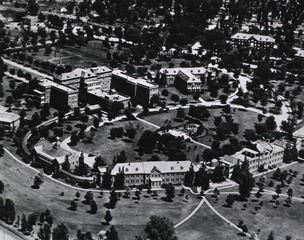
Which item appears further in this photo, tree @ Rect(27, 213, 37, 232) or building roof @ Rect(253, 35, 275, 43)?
building roof @ Rect(253, 35, 275, 43)

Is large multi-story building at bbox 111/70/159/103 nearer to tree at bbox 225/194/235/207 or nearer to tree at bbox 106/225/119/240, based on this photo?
tree at bbox 225/194/235/207

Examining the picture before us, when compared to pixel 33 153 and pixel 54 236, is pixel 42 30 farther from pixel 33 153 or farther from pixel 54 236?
pixel 54 236

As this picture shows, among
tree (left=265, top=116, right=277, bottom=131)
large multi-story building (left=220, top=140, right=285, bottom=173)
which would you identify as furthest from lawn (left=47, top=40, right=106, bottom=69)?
large multi-story building (left=220, top=140, right=285, bottom=173)

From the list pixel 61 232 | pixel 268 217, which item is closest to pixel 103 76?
pixel 268 217

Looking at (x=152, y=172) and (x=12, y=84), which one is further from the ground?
(x=152, y=172)

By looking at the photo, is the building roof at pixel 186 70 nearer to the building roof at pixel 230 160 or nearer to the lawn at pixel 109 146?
the lawn at pixel 109 146

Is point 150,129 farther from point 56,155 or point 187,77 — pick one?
point 187,77
